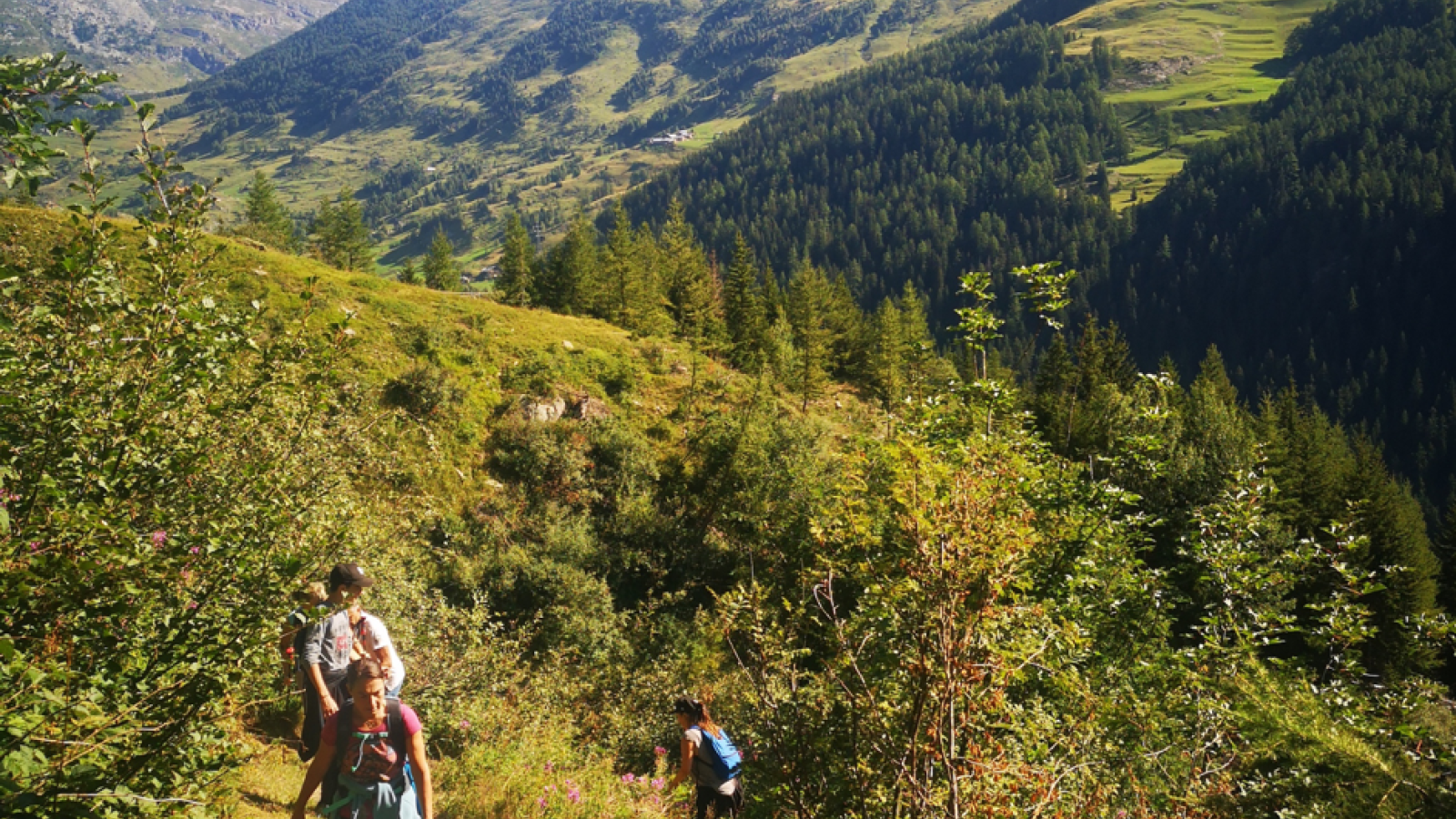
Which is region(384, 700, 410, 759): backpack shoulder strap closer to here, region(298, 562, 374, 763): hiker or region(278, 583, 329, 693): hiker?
region(278, 583, 329, 693): hiker

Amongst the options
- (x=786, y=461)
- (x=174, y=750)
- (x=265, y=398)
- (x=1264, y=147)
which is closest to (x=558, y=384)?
(x=786, y=461)

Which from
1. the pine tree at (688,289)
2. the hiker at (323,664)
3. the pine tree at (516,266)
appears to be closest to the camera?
the hiker at (323,664)

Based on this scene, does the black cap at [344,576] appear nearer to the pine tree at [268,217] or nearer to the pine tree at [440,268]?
the pine tree at [268,217]

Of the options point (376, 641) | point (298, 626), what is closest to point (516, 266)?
point (376, 641)

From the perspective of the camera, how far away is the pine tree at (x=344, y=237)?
58.6 metres

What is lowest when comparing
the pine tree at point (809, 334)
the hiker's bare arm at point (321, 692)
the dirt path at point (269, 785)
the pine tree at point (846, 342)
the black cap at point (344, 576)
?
the pine tree at point (846, 342)

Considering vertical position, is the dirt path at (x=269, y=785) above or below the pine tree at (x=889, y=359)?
above

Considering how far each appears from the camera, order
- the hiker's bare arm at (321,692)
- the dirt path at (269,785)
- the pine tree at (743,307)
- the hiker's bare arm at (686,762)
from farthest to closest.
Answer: the pine tree at (743,307) < the hiker's bare arm at (686,762) < the dirt path at (269,785) < the hiker's bare arm at (321,692)

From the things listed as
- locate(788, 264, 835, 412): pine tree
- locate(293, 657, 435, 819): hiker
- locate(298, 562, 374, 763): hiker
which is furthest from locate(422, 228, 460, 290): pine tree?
locate(293, 657, 435, 819): hiker

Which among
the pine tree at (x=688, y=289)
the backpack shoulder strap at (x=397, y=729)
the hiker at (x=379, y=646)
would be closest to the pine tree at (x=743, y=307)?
the pine tree at (x=688, y=289)

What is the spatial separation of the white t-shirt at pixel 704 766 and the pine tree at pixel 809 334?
1223 inches

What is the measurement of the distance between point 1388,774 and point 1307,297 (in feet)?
597

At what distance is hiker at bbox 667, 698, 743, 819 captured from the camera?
25.9 ft

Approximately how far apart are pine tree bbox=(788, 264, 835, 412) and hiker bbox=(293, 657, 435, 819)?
111 ft
